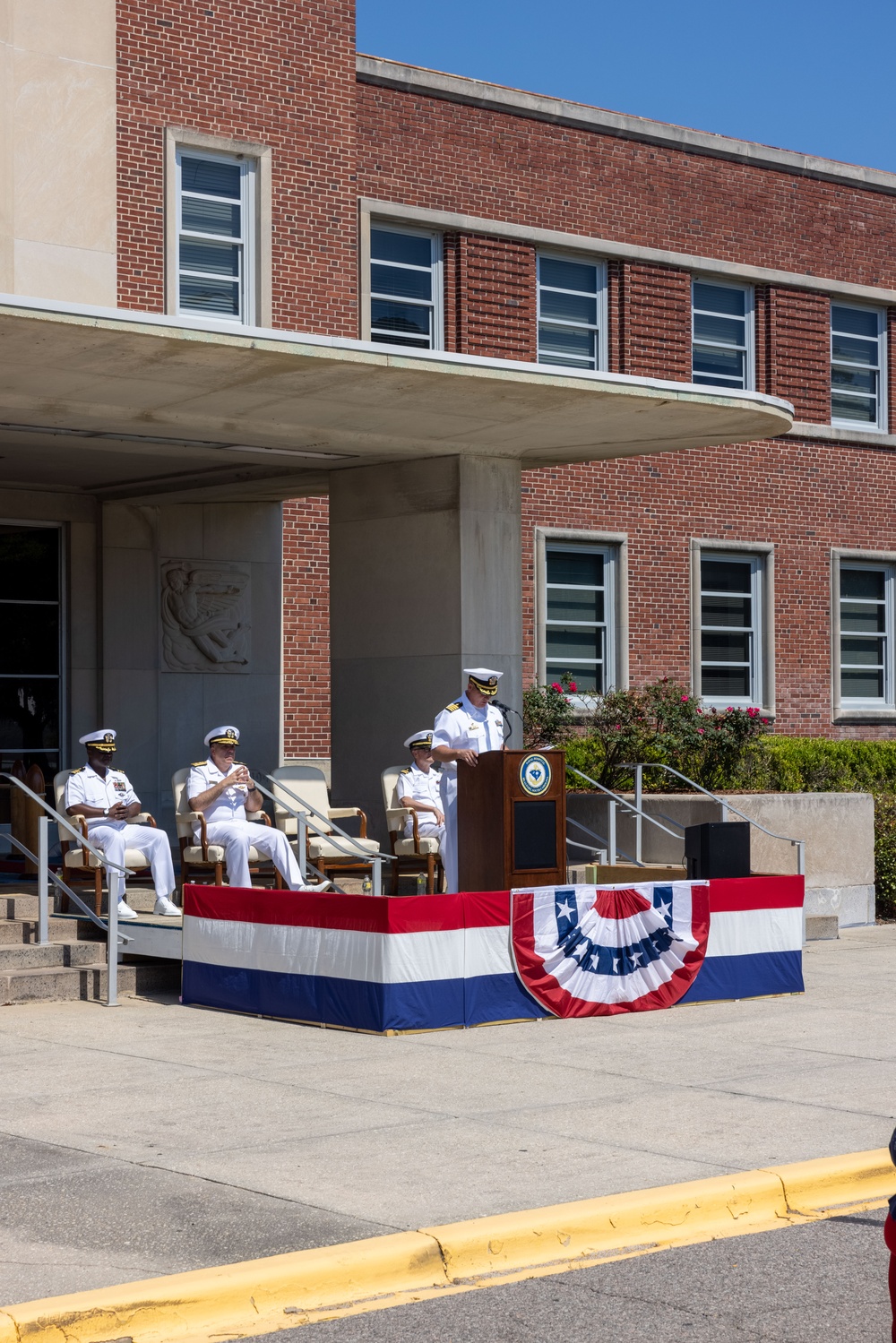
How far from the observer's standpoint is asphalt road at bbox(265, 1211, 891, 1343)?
5.28 m

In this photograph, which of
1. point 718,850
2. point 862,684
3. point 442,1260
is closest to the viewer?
point 442,1260

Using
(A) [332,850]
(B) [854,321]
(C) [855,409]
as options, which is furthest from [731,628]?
(A) [332,850]

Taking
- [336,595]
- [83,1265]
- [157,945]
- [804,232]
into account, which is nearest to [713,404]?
[336,595]

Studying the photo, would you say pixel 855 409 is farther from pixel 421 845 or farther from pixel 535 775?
pixel 535 775

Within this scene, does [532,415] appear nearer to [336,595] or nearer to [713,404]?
[713,404]

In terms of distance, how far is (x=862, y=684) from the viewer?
24.4m

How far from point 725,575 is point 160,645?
328 inches

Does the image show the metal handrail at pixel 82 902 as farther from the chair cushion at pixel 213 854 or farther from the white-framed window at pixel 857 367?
the white-framed window at pixel 857 367

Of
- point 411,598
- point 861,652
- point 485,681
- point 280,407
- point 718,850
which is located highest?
point 280,407

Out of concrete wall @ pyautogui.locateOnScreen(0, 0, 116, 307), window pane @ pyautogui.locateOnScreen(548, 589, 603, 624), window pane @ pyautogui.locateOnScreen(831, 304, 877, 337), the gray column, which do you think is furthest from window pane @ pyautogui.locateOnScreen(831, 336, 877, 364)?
concrete wall @ pyautogui.locateOnScreen(0, 0, 116, 307)

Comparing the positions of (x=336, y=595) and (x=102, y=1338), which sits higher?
(x=336, y=595)

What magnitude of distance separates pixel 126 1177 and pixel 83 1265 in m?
1.14

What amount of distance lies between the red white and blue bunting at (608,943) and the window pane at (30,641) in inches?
335

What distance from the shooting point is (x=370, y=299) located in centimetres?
1986
